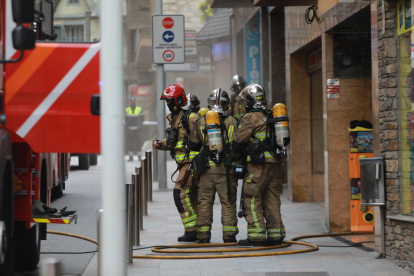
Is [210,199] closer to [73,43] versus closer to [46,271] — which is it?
[73,43]

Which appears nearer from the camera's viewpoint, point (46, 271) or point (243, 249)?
point (46, 271)

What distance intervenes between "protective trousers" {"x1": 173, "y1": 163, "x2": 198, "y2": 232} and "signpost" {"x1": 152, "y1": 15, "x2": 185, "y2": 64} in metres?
7.15

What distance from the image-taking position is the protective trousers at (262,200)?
32.1ft

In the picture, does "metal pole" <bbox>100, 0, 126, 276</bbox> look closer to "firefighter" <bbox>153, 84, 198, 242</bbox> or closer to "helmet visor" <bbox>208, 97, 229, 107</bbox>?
"helmet visor" <bbox>208, 97, 229, 107</bbox>

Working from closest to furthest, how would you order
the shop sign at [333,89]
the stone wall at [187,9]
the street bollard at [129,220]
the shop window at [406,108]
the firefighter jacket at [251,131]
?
the shop window at [406,108]
the street bollard at [129,220]
the firefighter jacket at [251,131]
the shop sign at [333,89]
the stone wall at [187,9]

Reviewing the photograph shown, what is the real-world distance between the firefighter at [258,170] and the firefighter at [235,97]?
5.37 m

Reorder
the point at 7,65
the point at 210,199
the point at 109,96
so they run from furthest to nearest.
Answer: the point at 210,199
the point at 7,65
the point at 109,96

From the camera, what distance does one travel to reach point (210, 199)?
10203 mm

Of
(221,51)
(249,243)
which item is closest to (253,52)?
(221,51)

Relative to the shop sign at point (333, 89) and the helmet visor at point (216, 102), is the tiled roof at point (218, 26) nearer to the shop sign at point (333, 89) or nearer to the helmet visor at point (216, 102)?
the shop sign at point (333, 89)

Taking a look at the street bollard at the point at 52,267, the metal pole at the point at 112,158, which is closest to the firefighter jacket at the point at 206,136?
the metal pole at the point at 112,158

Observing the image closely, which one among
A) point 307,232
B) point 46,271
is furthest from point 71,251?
point 46,271

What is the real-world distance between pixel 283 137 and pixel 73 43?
11.4ft

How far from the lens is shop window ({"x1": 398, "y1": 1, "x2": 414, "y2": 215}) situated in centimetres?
832
